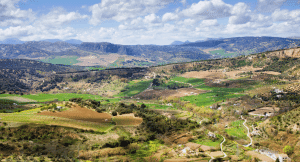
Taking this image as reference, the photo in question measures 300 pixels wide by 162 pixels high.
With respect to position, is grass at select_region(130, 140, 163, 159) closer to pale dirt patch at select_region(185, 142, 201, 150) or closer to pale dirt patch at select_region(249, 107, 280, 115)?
pale dirt patch at select_region(185, 142, 201, 150)

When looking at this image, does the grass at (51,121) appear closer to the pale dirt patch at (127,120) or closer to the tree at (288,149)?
the pale dirt patch at (127,120)

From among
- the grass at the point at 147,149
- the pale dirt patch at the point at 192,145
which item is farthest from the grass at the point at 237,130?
the grass at the point at 147,149

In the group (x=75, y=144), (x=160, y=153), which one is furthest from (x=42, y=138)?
(x=160, y=153)

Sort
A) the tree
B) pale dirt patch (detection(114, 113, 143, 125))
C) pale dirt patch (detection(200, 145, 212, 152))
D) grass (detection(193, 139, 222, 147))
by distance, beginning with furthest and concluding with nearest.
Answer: pale dirt patch (detection(114, 113, 143, 125)) < grass (detection(193, 139, 222, 147)) < pale dirt patch (detection(200, 145, 212, 152)) < the tree

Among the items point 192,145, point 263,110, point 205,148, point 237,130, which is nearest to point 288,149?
point 205,148

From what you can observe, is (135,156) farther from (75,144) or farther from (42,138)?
(42,138)

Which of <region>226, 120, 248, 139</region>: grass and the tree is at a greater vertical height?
the tree

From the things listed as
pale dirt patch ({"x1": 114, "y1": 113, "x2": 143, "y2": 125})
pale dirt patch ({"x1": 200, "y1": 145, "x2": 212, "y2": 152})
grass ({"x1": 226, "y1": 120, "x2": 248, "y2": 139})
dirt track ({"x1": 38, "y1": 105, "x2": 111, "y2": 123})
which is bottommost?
grass ({"x1": 226, "y1": 120, "x2": 248, "y2": 139})

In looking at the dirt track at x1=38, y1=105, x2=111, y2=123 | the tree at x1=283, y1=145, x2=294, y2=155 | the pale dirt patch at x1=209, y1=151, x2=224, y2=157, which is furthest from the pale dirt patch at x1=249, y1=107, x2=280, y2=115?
the dirt track at x1=38, y1=105, x2=111, y2=123

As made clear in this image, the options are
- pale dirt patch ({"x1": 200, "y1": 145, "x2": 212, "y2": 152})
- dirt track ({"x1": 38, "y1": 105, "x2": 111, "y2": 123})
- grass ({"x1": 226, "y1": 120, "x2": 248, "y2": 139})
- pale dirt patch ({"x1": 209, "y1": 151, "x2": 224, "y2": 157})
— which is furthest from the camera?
grass ({"x1": 226, "y1": 120, "x2": 248, "y2": 139})
